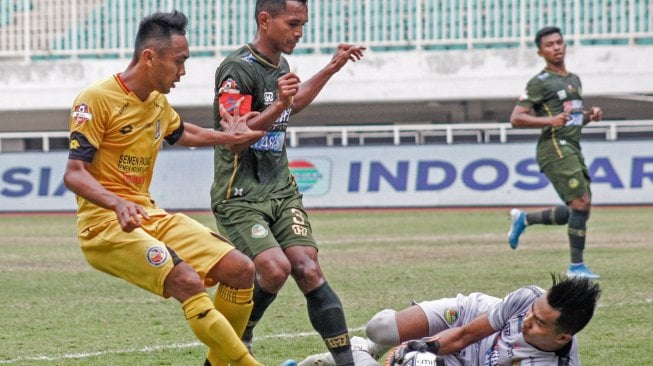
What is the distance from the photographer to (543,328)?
5883 mm

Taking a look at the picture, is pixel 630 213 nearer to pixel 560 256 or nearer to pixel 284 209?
pixel 560 256

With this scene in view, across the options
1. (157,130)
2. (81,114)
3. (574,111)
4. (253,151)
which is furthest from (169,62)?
(574,111)

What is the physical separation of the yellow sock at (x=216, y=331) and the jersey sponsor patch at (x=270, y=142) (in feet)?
4.11

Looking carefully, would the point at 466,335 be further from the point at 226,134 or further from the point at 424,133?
the point at 424,133

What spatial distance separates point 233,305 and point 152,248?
1.98 ft

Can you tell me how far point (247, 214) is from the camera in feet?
22.2

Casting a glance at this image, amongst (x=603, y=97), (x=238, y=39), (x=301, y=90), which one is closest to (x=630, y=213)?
(x=603, y=97)

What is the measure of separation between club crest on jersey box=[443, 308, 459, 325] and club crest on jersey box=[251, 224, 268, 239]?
1091 millimetres

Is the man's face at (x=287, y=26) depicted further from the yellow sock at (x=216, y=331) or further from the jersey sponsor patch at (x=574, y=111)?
the jersey sponsor patch at (x=574, y=111)

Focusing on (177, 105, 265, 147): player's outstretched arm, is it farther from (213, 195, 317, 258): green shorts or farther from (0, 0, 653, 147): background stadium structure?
(0, 0, 653, 147): background stadium structure

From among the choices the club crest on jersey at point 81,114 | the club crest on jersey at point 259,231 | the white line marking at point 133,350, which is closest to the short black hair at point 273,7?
the club crest on jersey at point 259,231

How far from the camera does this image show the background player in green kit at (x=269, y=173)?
654cm

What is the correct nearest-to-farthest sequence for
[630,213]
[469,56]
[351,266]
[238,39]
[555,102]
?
[555,102] < [351,266] < [630,213] < [469,56] < [238,39]

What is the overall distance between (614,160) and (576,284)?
1677 centimetres
